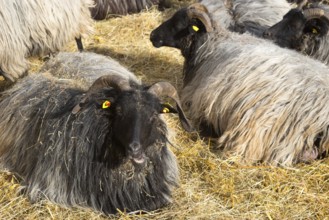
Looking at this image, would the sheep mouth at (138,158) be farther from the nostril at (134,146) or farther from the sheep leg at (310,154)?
the sheep leg at (310,154)

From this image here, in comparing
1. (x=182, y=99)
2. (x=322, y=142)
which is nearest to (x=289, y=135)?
(x=322, y=142)

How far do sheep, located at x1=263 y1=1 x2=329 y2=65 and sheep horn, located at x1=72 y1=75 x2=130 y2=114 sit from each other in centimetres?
266

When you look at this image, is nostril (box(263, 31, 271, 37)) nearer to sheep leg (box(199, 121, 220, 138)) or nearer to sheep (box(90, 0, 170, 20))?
sheep leg (box(199, 121, 220, 138))

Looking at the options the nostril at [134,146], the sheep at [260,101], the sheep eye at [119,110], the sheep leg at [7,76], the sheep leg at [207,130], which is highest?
the sheep eye at [119,110]

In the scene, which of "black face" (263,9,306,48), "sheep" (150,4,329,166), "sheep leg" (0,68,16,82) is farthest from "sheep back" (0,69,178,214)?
"black face" (263,9,306,48)

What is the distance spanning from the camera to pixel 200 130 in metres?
5.16

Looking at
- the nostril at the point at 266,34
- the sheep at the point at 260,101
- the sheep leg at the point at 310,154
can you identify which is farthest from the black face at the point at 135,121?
the nostril at the point at 266,34

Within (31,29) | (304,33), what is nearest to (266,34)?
(304,33)

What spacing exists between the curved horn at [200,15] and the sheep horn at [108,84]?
2.06 m

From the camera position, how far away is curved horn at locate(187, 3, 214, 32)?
5445 millimetres

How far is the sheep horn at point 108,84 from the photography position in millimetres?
3620

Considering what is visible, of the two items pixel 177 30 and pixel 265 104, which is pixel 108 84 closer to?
pixel 265 104

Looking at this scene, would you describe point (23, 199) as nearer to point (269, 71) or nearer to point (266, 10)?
point (269, 71)

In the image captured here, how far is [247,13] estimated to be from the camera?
6.34m
